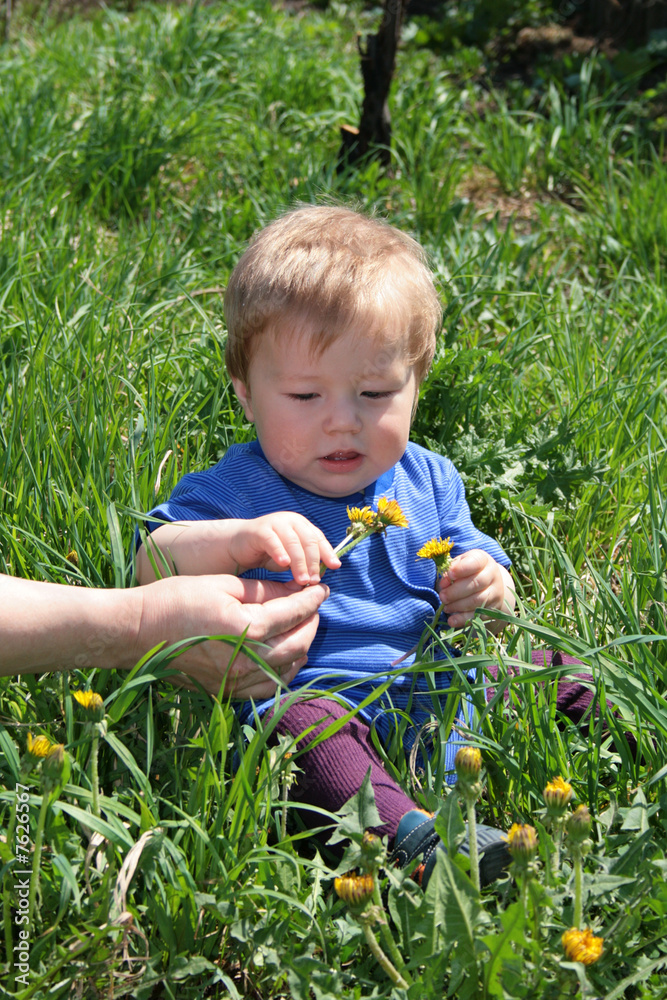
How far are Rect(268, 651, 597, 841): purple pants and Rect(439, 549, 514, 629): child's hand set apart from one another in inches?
10.3

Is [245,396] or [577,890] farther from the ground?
[245,396]

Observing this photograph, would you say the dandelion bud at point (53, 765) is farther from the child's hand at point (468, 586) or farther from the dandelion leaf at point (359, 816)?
the child's hand at point (468, 586)

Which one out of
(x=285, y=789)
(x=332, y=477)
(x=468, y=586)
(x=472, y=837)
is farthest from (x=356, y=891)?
(x=332, y=477)

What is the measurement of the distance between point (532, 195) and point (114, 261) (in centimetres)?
196

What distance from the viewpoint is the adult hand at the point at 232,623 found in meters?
1.49

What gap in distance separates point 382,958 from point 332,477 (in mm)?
914

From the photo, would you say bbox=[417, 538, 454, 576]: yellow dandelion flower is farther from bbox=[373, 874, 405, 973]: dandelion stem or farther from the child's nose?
bbox=[373, 874, 405, 973]: dandelion stem

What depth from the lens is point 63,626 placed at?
56.0 inches

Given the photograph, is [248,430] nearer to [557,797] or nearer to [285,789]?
[285,789]

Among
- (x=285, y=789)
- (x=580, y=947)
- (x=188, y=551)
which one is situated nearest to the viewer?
(x=580, y=947)

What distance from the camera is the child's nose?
172 cm
